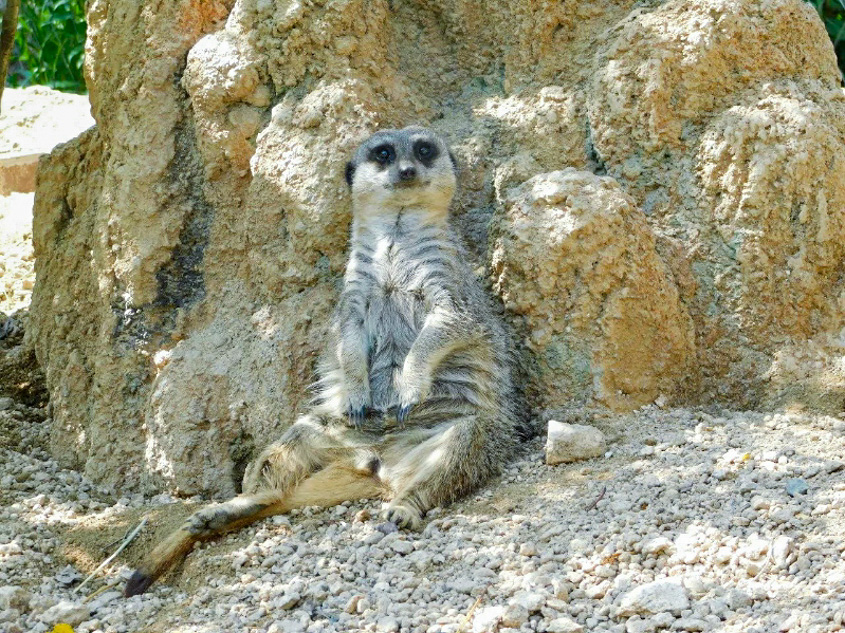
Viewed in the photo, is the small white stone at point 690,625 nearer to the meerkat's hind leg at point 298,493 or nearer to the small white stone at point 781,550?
the small white stone at point 781,550

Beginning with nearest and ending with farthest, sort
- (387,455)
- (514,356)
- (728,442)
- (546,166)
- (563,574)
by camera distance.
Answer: (563,574)
(728,442)
(387,455)
(514,356)
(546,166)

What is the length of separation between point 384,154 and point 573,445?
1.31 metres

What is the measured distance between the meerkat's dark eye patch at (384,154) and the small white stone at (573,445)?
1.20 metres

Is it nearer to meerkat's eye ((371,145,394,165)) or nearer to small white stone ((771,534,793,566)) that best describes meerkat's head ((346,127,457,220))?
meerkat's eye ((371,145,394,165))

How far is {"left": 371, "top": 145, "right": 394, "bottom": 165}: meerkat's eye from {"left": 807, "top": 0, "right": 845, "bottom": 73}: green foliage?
3624mm

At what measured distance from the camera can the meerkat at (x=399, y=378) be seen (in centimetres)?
353

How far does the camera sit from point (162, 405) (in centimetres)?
413

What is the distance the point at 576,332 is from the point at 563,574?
1.22 meters

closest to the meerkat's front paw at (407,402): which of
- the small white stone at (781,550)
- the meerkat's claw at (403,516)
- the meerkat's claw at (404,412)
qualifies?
the meerkat's claw at (404,412)

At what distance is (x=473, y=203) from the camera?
4.32m

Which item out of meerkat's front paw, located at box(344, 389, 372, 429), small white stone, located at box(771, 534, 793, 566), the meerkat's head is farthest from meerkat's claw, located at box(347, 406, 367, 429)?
small white stone, located at box(771, 534, 793, 566)


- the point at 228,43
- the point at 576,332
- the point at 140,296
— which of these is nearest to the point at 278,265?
the point at 140,296

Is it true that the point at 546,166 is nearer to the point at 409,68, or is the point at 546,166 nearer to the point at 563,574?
the point at 409,68

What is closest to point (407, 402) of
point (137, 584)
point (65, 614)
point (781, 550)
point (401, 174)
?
point (401, 174)
